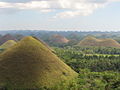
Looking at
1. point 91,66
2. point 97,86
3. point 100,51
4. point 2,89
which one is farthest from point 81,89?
point 100,51

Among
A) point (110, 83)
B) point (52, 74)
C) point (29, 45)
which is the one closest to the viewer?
point (110, 83)

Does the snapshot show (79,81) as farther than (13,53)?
No

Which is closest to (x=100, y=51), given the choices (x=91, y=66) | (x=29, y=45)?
(x=91, y=66)

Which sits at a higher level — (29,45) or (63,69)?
(29,45)

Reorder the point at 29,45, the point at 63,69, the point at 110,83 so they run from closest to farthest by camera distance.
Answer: the point at 110,83
the point at 63,69
the point at 29,45

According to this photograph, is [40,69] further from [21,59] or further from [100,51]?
[100,51]

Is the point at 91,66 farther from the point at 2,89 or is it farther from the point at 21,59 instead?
the point at 2,89
